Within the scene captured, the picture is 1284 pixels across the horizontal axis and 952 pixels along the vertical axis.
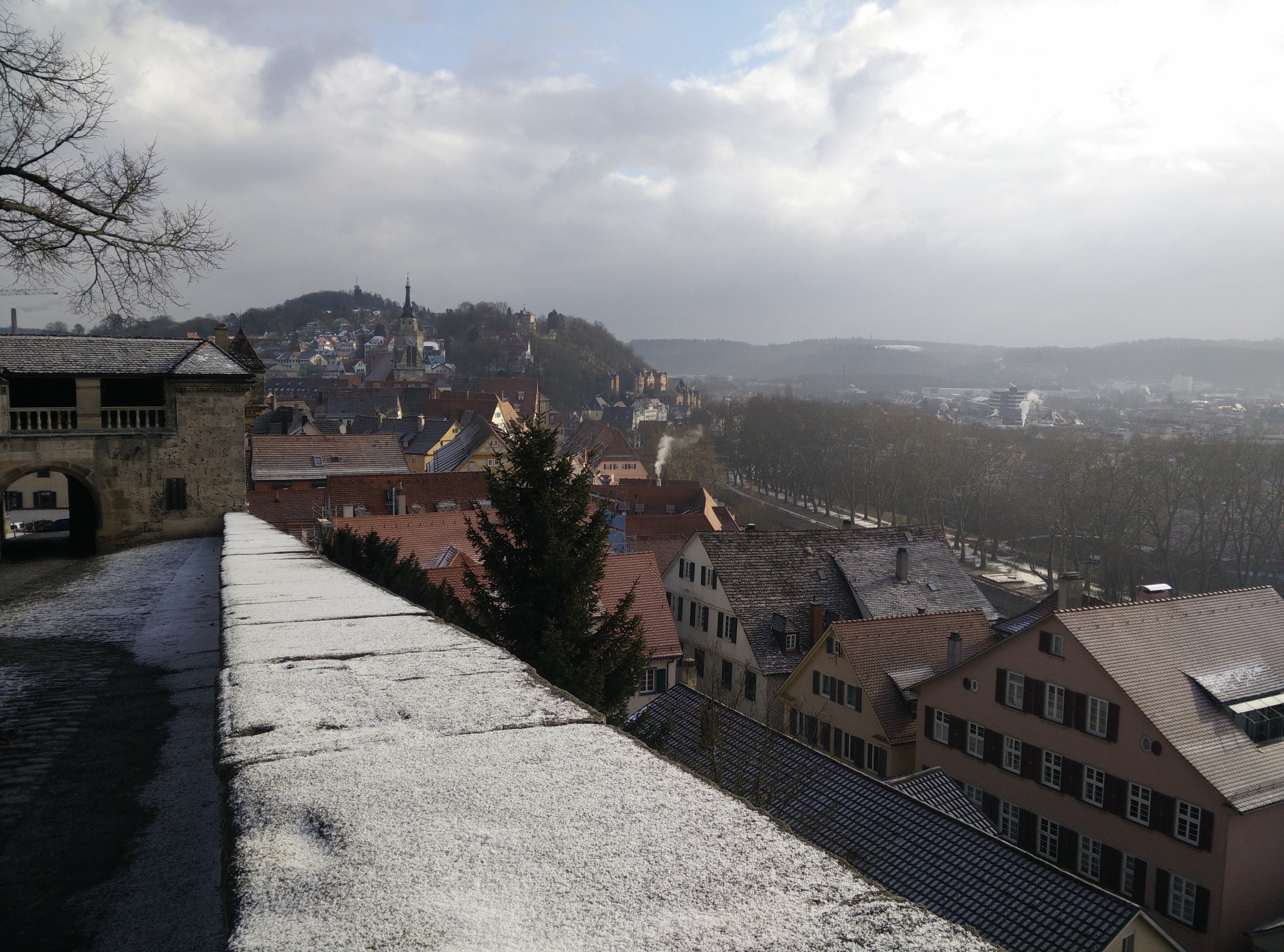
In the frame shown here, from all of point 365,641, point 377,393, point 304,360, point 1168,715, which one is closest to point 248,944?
point 365,641

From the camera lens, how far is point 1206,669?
19453 millimetres

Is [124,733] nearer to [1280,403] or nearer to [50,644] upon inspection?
[50,644]

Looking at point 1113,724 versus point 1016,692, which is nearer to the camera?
point 1113,724

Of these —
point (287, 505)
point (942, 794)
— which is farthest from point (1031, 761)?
point (287, 505)

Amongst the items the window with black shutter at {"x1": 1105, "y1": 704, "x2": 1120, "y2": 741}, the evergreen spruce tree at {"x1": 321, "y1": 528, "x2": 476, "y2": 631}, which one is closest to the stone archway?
the evergreen spruce tree at {"x1": 321, "y1": 528, "x2": 476, "y2": 631}

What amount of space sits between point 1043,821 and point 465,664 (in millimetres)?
19880

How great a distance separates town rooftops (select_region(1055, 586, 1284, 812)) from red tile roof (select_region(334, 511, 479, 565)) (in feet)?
55.1

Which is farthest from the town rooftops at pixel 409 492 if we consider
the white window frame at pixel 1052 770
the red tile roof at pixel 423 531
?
the white window frame at pixel 1052 770

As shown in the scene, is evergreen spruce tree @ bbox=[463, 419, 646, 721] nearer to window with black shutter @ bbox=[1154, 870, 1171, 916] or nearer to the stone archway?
the stone archway

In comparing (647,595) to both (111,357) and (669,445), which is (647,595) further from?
(669,445)

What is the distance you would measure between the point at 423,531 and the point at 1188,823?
70.6ft

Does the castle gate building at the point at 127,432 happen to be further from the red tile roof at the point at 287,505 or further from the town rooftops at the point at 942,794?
the red tile roof at the point at 287,505

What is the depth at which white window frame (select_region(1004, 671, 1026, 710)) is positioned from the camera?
20.5 meters

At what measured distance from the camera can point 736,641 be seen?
1132 inches
